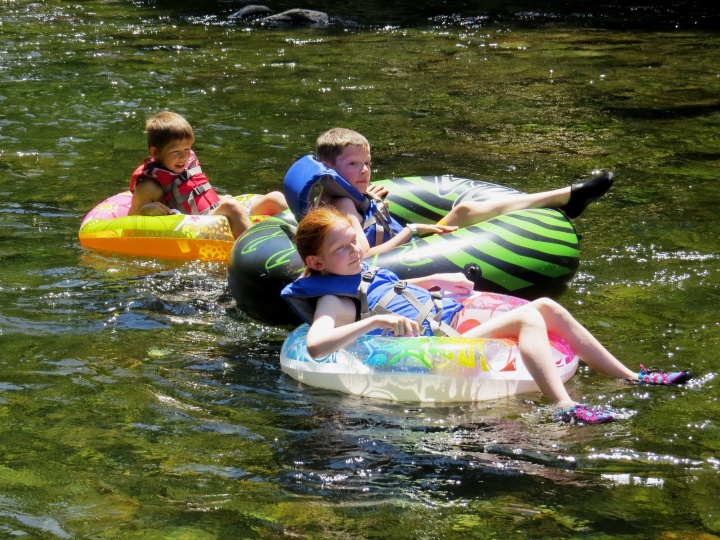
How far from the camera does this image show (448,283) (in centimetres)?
496

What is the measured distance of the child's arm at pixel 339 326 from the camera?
13.9ft

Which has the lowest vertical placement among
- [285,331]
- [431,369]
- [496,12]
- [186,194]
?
[285,331]

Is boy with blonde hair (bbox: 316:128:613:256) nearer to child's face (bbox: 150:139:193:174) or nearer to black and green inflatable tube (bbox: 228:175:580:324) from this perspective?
black and green inflatable tube (bbox: 228:175:580:324)

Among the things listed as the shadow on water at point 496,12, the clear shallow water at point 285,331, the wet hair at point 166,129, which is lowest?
the clear shallow water at point 285,331

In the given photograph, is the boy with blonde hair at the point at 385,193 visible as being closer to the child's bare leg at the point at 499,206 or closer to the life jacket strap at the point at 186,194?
the child's bare leg at the point at 499,206

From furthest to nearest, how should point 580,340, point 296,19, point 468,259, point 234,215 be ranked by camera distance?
1. point 296,19
2. point 234,215
3. point 468,259
4. point 580,340

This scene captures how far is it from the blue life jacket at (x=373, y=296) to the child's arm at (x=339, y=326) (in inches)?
2.4

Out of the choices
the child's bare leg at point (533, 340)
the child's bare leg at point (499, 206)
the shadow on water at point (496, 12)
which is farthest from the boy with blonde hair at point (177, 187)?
the shadow on water at point (496, 12)

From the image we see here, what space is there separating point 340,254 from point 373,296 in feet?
1.02

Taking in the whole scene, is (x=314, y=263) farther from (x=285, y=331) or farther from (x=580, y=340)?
(x=580, y=340)

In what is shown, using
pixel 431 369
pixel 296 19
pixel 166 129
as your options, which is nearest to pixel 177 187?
pixel 166 129

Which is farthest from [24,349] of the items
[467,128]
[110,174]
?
[467,128]

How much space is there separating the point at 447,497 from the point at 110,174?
5.79 metres

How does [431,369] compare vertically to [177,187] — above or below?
below
